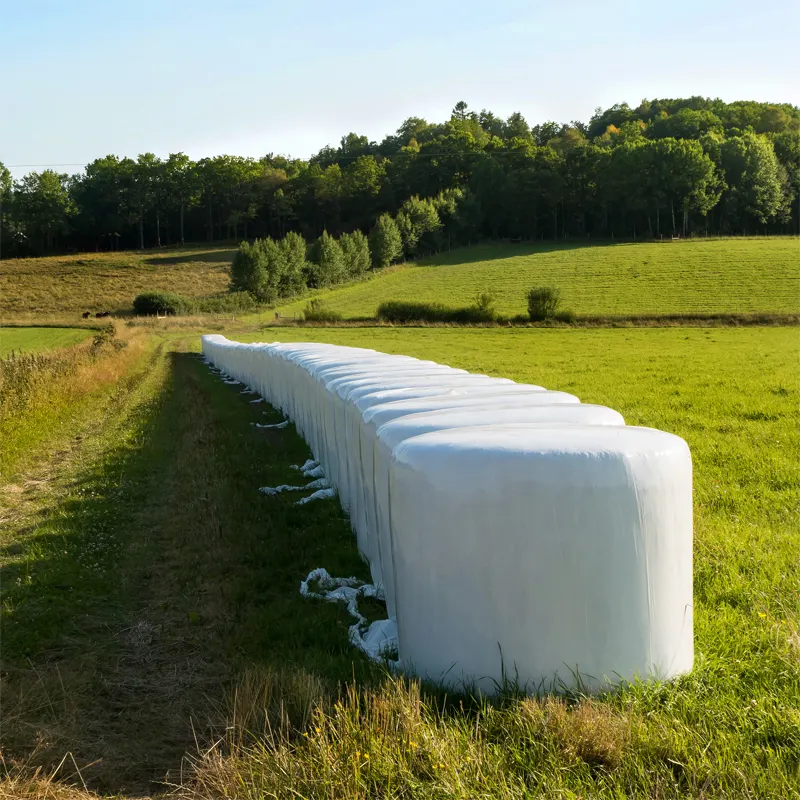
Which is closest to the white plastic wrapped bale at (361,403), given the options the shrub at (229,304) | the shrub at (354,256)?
the shrub at (229,304)

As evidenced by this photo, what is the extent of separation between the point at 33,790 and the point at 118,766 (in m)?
0.35

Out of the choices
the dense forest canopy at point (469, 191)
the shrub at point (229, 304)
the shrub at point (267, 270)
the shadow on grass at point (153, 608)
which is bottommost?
the shadow on grass at point (153, 608)

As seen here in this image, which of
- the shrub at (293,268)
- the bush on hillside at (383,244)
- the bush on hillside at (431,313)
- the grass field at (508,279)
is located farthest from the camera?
the bush on hillside at (383,244)

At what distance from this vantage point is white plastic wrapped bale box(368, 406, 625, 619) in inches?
172

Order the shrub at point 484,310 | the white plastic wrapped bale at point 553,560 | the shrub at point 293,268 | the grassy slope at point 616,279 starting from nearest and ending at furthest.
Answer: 1. the white plastic wrapped bale at point 553,560
2. the shrub at point 484,310
3. the grassy slope at point 616,279
4. the shrub at point 293,268

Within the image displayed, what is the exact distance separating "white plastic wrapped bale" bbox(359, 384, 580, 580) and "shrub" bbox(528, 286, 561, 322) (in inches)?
1676

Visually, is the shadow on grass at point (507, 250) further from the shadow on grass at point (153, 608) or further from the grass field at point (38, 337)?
the shadow on grass at point (153, 608)

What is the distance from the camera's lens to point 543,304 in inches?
1870

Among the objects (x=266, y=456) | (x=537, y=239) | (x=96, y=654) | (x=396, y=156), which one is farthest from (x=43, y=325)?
(x=396, y=156)

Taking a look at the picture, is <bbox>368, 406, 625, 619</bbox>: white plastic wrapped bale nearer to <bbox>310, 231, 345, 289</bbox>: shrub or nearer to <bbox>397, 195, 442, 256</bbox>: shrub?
<bbox>310, 231, 345, 289</bbox>: shrub

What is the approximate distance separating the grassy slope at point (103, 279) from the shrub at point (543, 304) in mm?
39063

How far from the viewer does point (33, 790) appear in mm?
3107

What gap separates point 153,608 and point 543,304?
44.0m

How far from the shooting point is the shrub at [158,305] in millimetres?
65812
